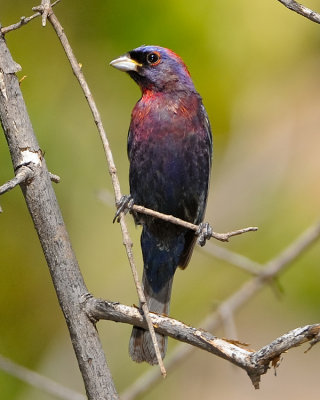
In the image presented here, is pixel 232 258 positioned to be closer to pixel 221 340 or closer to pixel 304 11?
pixel 221 340

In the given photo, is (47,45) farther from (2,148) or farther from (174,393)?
(174,393)

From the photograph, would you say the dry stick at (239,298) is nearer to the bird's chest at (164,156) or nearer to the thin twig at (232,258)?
the thin twig at (232,258)

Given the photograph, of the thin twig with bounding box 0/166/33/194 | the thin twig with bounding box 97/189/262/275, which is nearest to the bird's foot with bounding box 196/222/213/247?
the thin twig with bounding box 97/189/262/275

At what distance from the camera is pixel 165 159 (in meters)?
4.06

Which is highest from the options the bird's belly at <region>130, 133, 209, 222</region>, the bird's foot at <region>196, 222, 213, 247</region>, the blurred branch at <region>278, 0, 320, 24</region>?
the bird's belly at <region>130, 133, 209, 222</region>

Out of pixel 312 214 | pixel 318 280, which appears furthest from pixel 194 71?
pixel 318 280

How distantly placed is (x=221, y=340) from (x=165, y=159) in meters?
1.64

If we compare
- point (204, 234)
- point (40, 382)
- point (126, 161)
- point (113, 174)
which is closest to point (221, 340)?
point (113, 174)

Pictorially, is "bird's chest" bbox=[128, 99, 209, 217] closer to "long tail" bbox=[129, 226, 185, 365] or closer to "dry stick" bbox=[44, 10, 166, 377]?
"long tail" bbox=[129, 226, 185, 365]

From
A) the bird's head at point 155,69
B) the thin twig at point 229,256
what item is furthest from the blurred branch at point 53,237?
the bird's head at point 155,69

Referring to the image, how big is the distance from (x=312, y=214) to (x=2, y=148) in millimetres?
2052

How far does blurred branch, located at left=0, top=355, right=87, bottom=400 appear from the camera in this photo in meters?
3.60

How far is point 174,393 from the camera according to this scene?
5.81 metres

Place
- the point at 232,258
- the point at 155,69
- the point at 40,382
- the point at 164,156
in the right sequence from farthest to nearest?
the point at 155,69, the point at 232,258, the point at 164,156, the point at 40,382
